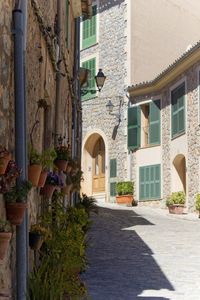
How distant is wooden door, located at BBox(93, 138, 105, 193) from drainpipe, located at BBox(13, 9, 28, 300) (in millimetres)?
20430

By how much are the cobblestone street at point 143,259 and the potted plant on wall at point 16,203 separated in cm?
262

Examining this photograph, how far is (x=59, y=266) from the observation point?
5426mm

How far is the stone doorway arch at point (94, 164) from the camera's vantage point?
2505cm

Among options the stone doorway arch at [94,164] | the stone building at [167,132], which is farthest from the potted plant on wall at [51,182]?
the stone doorway arch at [94,164]

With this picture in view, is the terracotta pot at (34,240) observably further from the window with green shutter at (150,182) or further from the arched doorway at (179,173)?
the window with green shutter at (150,182)

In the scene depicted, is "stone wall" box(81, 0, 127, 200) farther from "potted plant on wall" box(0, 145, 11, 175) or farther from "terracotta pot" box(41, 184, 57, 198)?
"potted plant on wall" box(0, 145, 11, 175)

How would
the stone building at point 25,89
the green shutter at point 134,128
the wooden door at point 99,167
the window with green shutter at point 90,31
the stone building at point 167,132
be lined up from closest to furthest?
the stone building at point 25,89, the stone building at point 167,132, the green shutter at point 134,128, the wooden door at point 99,167, the window with green shutter at point 90,31

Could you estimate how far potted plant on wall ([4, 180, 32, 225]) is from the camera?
405 centimetres

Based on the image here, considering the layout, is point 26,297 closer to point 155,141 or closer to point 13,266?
point 13,266

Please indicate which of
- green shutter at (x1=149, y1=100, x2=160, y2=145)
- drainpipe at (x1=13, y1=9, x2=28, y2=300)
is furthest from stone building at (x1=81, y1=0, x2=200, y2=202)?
drainpipe at (x1=13, y1=9, x2=28, y2=300)

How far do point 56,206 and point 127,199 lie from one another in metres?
15.5

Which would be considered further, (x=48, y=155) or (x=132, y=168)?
(x=132, y=168)

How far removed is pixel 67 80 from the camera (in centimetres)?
1095

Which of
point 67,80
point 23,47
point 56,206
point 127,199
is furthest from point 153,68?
point 23,47
